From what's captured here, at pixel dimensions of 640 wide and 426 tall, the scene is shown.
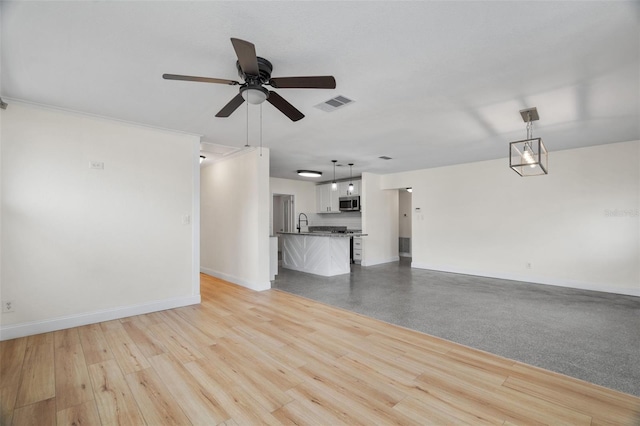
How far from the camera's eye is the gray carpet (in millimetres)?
2602

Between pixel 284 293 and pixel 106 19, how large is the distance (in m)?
4.08

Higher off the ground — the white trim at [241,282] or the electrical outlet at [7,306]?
the electrical outlet at [7,306]

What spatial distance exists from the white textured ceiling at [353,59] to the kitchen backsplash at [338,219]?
5038 millimetres

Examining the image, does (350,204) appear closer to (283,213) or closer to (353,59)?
(283,213)

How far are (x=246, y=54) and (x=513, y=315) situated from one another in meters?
4.32

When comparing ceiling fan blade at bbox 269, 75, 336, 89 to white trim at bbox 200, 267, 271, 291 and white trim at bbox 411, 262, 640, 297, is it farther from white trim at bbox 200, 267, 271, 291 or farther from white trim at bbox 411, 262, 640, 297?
white trim at bbox 411, 262, 640, 297

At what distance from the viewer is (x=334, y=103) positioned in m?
3.17

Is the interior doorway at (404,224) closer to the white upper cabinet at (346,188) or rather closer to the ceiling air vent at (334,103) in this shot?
the white upper cabinet at (346,188)

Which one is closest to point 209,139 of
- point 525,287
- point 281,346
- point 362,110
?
point 362,110

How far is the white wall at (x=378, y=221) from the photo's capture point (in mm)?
7781

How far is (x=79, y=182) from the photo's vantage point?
3.50m

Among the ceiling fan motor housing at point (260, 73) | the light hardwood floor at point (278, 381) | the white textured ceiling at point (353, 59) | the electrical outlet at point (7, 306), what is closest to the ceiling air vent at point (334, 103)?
the white textured ceiling at point (353, 59)

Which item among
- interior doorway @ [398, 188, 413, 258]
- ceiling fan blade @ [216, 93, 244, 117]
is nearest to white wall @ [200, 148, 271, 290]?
ceiling fan blade @ [216, 93, 244, 117]

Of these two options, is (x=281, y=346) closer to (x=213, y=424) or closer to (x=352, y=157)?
(x=213, y=424)
